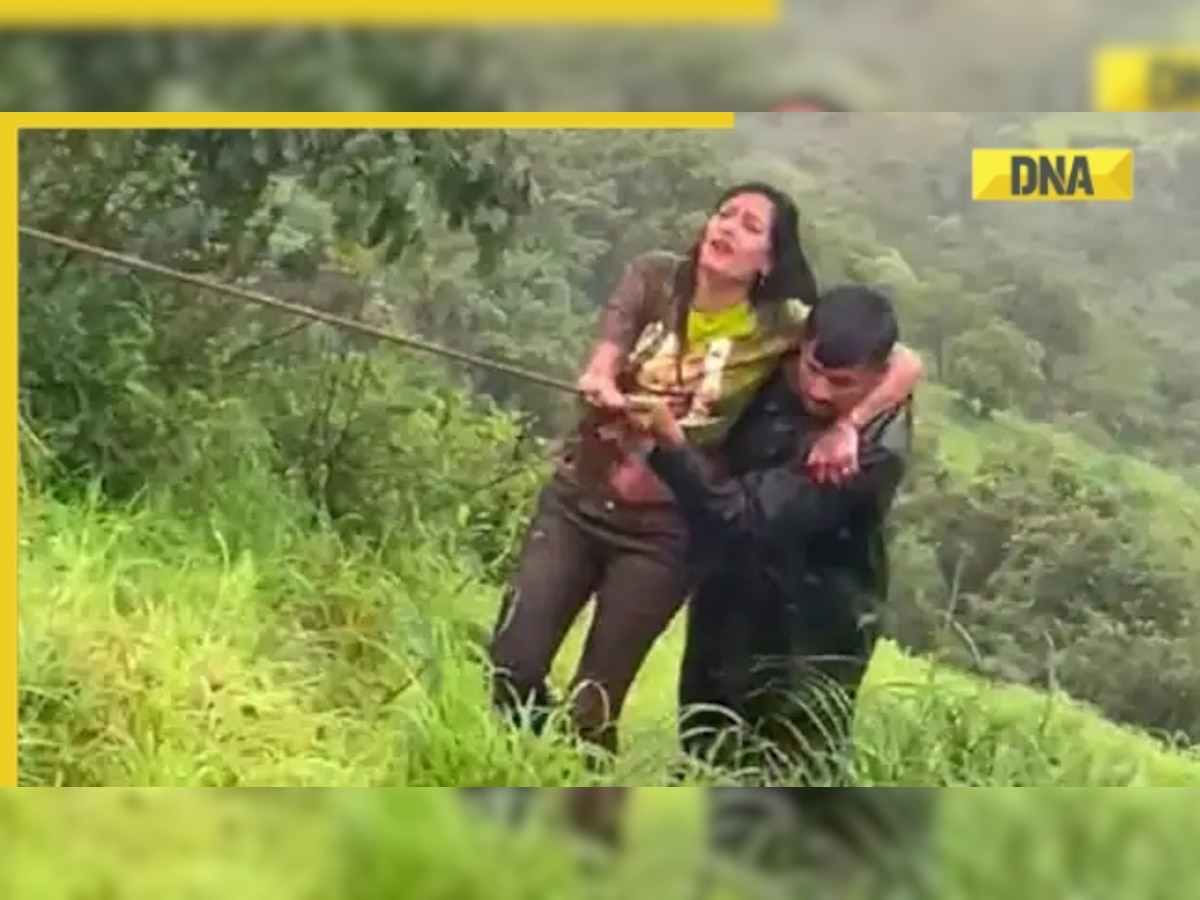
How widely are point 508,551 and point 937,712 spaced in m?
0.27

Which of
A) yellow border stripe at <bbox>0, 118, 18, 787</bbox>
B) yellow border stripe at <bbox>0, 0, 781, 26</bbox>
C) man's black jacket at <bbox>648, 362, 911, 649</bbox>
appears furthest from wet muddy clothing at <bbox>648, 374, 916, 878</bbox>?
yellow border stripe at <bbox>0, 118, 18, 787</bbox>

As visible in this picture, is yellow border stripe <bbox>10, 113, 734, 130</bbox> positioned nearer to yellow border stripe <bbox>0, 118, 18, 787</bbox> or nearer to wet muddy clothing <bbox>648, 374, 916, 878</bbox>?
yellow border stripe <bbox>0, 118, 18, 787</bbox>

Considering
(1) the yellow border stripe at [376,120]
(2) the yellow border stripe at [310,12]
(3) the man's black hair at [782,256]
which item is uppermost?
(2) the yellow border stripe at [310,12]

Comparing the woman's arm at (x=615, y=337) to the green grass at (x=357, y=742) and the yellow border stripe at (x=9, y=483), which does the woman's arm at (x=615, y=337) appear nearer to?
the green grass at (x=357, y=742)

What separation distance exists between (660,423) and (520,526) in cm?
10

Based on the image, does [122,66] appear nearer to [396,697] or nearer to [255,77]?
[255,77]

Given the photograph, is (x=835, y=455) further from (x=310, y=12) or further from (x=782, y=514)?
(x=310, y=12)

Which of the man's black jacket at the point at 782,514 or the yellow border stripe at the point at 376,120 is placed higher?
the yellow border stripe at the point at 376,120

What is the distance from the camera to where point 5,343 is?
4.38 feet

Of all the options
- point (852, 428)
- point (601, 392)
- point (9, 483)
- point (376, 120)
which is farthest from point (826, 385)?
point (9, 483)

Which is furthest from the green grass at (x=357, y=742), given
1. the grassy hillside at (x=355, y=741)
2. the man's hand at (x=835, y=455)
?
the man's hand at (x=835, y=455)

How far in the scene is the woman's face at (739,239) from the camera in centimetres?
132

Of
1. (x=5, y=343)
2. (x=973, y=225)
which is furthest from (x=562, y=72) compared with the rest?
(x=5, y=343)

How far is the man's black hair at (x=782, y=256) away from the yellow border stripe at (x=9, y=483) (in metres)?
0.40
